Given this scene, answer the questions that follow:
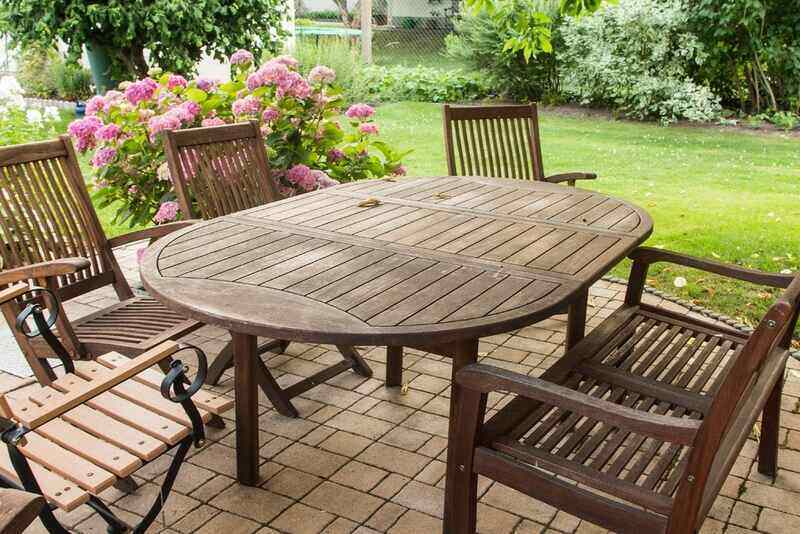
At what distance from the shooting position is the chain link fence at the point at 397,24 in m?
14.1

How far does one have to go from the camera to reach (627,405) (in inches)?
88.7

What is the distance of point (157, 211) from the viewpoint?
4.29 meters

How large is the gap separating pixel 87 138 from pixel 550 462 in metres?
3.22

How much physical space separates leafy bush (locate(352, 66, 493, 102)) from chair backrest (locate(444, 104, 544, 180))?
7965mm

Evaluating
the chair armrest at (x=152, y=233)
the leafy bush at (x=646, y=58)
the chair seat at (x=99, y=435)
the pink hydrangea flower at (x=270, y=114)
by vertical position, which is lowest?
the leafy bush at (x=646, y=58)

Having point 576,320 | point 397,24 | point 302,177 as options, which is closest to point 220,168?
point 302,177

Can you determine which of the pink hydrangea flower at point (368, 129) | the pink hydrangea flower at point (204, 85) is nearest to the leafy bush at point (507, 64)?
the pink hydrangea flower at point (368, 129)

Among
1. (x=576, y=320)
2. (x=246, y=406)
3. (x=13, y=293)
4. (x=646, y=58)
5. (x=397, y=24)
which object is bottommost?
(x=646, y=58)

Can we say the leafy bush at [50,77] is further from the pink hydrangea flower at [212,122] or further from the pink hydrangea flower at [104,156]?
the pink hydrangea flower at [212,122]

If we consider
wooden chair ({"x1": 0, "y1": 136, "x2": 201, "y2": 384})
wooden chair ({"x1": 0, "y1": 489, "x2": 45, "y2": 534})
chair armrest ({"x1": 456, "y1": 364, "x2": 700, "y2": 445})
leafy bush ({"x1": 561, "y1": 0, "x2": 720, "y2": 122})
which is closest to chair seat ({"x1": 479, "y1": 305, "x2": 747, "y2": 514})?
chair armrest ({"x1": 456, "y1": 364, "x2": 700, "y2": 445})

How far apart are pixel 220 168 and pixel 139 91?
3.19 ft

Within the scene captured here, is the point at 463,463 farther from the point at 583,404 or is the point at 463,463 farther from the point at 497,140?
the point at 497,140

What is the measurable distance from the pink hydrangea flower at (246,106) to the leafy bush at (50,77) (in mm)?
7187

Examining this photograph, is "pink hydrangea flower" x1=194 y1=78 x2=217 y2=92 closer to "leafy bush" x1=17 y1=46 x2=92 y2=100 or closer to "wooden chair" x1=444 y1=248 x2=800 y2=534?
"wooden chair" x1=444 y1=248 x2=800 y2=534
